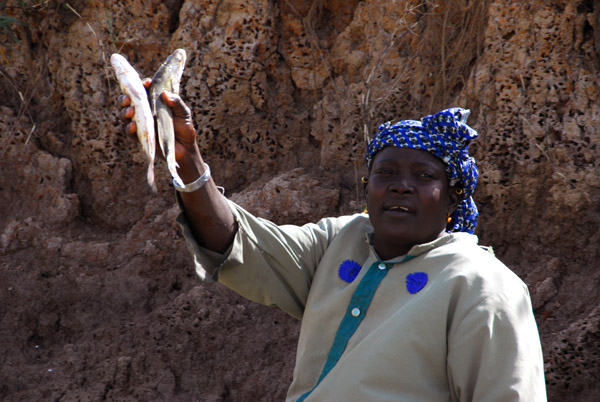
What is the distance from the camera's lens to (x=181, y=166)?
2432 mm

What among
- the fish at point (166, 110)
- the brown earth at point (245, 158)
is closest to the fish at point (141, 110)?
the fish at point (166, 110)

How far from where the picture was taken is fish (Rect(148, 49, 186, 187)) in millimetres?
2271

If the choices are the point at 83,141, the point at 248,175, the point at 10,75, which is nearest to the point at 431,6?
the point at 248,175

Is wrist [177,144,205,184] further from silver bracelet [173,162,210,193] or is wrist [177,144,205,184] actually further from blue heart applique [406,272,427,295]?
blue heart applique [406,272,427,295]

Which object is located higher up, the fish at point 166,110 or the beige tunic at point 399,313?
the fish at point 166,110

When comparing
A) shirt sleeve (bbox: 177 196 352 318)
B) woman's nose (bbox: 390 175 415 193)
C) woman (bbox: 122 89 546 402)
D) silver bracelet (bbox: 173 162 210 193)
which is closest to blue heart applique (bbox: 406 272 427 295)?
woman (bbox: 122 89 546 402)

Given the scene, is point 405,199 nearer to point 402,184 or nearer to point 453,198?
point 402,184

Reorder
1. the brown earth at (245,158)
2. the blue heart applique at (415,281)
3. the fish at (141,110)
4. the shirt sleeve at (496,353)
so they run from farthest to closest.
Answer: the brown earth at (245,158) → the blue heart applique at (415,281) → the fish at (141,110) → the shirt sleeve at (496,353)

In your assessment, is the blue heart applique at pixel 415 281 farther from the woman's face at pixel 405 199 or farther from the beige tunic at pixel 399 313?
the woman's face at pixel 405 199

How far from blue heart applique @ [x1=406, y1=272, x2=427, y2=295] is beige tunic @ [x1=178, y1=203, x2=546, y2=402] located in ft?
0.04

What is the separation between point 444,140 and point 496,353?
0.72 metres

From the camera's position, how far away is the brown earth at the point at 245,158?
3928mm

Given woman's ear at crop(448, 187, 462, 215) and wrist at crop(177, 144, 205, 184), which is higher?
wrist at crop(177, 144, 205, 184)

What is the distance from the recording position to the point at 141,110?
7.25 feet
